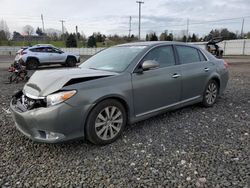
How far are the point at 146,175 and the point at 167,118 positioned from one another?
1.96 meters

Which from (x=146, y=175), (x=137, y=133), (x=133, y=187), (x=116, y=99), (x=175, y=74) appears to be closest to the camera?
(x=133, y=187)

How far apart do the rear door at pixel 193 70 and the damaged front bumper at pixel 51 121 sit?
7.61 ft

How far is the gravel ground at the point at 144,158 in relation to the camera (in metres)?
2.49

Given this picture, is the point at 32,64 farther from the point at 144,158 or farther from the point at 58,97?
the point at 144,158

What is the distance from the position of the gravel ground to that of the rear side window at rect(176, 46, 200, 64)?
1.24 m

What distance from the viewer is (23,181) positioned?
250 centimetres

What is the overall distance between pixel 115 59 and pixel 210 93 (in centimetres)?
244

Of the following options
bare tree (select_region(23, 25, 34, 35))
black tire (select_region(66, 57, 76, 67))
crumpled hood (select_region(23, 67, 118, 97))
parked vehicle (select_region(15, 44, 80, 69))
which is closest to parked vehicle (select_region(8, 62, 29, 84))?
parked vehicle (select_region(15, 44, 80, 69))

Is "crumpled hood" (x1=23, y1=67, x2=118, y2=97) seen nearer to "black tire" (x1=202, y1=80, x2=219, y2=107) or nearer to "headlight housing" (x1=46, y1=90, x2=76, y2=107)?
"headlight housing" (x1=46, y1=90, x2=76, y2=107)

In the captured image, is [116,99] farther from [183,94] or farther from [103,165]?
[183,94]

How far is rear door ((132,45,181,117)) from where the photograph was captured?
3.61m

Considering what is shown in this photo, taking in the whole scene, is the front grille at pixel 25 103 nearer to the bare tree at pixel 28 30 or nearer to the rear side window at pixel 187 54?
the rear side window at pixel 187 54

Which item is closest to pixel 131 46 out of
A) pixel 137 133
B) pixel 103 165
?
pixel 137 133

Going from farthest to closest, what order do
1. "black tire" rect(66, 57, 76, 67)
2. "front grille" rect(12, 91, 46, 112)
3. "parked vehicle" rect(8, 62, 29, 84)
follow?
"black tire" rect(66, 57, 76, 67), "parked vehicle" rect(8, 62, 29, 84), "front grille" rect(12, 91, 46, 112)
